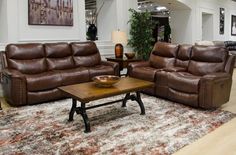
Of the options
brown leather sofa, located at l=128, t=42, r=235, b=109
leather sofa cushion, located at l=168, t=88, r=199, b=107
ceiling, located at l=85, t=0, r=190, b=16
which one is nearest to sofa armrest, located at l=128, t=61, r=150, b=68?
brown leather sofa, located at l=128, t=42, r=235, b=109

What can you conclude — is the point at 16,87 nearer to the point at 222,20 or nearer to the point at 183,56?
the point at 183,56

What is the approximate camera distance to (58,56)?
4.67 metres

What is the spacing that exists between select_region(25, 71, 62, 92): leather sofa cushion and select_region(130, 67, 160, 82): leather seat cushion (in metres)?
1.40

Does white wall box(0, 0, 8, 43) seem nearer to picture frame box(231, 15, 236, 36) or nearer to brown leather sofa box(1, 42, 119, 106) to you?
brown leather sofa box(1, 42, 119, 106)

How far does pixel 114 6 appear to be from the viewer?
6020mm

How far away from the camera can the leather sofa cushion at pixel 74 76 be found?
417 centimetres

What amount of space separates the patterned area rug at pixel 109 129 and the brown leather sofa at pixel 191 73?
20cm

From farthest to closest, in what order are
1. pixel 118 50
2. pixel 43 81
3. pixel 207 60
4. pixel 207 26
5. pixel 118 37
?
pixel 207 26
pixel 118 50
pixel 118 37
pixel 207 60
pixel 43 81

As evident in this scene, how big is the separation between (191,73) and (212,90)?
769mm

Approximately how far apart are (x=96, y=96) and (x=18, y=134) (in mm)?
968

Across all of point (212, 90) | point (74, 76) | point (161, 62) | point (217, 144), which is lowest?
point (217, 144)

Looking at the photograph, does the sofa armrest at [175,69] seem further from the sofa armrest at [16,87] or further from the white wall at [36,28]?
the sofa armrest at [16,87]

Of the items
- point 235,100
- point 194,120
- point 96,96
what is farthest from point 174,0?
point 96,96

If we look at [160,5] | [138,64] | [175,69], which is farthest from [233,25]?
[175,69]
